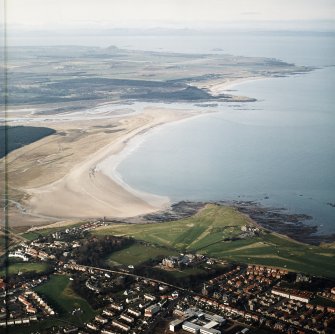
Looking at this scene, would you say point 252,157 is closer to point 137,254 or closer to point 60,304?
point 137,254

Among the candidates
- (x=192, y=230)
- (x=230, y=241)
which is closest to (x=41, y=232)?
(x=192, y=230)

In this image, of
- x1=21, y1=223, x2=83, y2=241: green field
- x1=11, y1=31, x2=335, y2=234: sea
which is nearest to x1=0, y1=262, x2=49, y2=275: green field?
x1=21, y1=223, x2=83, y2=241: green field

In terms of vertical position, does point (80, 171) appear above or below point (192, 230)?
above

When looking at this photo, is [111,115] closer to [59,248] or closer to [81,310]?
[59,248]

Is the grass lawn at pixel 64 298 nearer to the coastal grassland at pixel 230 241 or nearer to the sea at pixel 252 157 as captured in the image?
the coastal grassland at pixel 230 241

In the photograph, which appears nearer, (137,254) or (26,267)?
(26,267)

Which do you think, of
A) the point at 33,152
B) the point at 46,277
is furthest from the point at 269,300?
the point at 33,152

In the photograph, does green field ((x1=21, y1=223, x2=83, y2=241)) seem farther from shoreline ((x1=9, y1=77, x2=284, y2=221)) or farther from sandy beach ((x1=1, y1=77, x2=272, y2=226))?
shoreline ((x1=9, y1=77, x2=284, y2=221))
